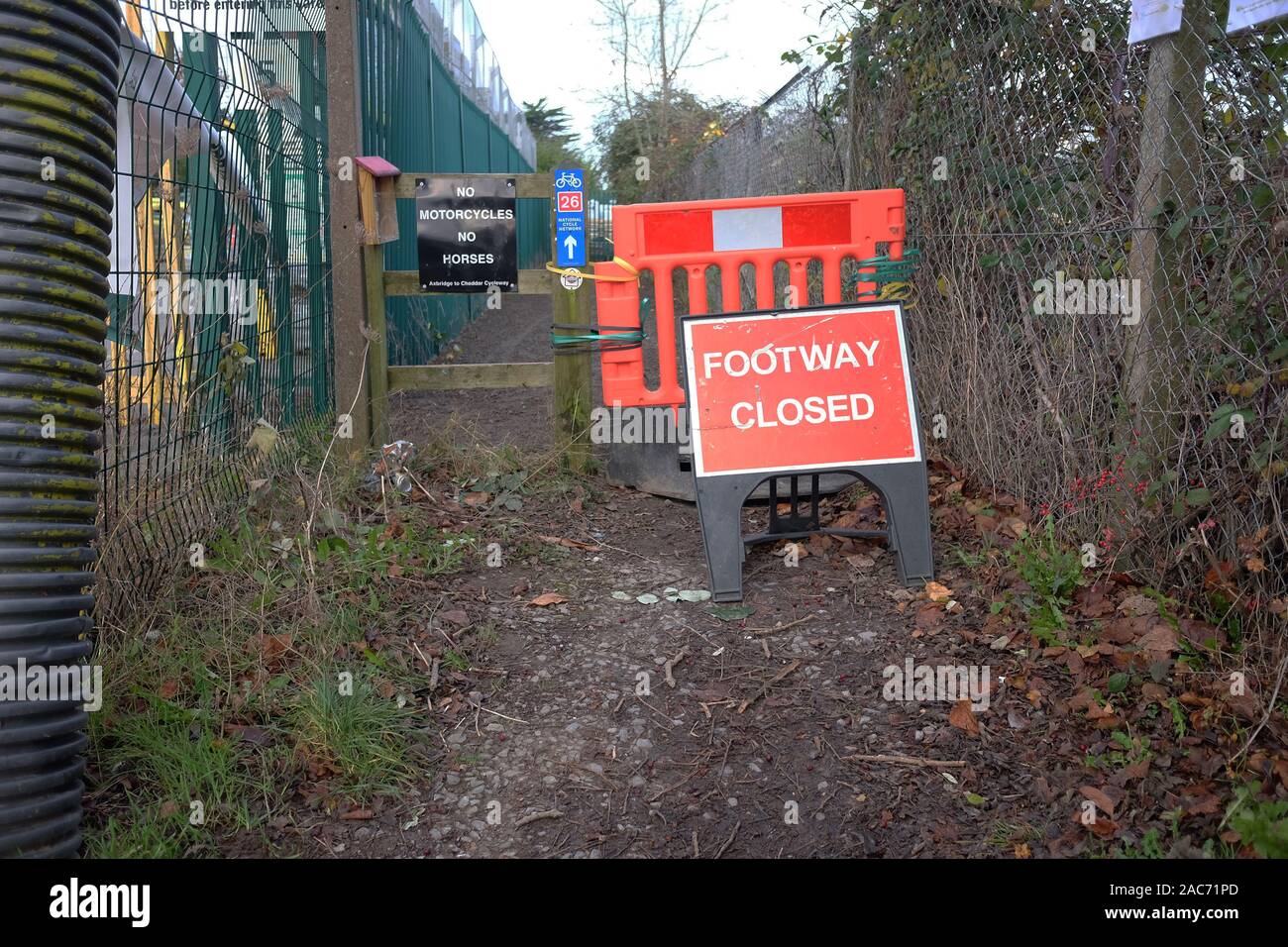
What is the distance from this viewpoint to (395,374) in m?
5.95

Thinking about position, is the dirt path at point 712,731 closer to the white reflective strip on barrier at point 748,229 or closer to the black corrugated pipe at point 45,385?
the black corrugated pipe at point 45,385

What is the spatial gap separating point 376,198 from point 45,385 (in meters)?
3.47

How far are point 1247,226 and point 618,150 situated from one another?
2376 cm

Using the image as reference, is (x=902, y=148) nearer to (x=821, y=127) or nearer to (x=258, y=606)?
(x=821, y=127)

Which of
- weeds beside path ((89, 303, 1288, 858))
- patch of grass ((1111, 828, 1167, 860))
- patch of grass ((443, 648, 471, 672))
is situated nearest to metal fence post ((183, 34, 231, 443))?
weeds beside path ((89, 303, 1288, 858))

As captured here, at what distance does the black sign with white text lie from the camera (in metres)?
5.77

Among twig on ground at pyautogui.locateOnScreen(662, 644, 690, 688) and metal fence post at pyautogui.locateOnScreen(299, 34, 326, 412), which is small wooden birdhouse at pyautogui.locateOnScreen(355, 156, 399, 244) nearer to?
metal fence post at pyautogui.locateOnScreen(299, 34, 326, 412)

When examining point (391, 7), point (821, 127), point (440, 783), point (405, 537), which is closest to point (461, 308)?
point (391, 7)

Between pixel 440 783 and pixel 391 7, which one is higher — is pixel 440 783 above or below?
below

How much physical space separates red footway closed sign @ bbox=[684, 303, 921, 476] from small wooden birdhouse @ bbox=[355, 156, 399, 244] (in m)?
2.11

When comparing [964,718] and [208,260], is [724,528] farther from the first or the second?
[208,260]

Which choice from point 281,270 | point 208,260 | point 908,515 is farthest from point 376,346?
point 908,515

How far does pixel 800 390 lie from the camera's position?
175 inches

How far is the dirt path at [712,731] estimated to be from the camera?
2.86m
